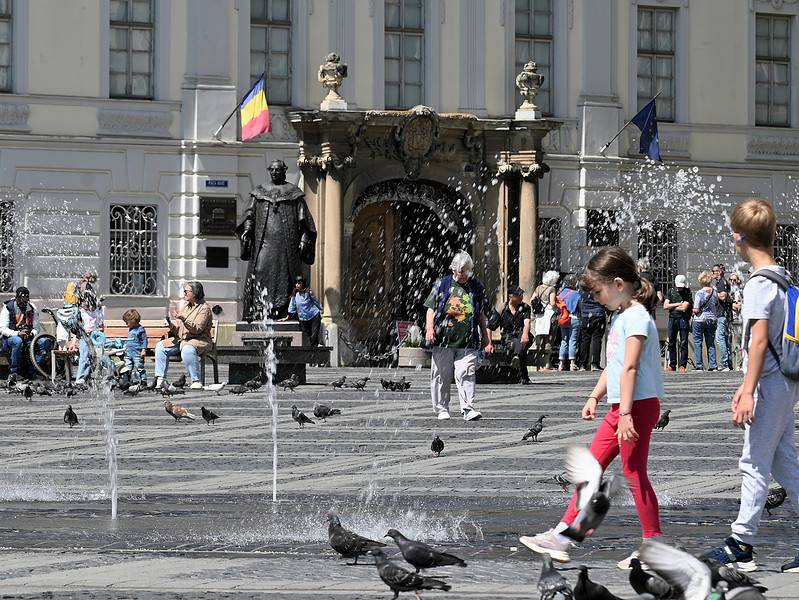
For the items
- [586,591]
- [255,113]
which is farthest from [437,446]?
[255,113]

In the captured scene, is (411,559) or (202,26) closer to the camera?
(411,559)

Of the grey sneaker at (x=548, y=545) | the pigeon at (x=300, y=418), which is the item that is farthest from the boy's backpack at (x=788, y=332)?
the pigeon at (x=300, y=418)

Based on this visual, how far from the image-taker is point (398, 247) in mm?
38125

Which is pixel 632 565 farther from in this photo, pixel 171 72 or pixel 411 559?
pixel 171 72

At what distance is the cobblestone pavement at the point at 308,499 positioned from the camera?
8.69 metres

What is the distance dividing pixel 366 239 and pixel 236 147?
3170 millimetres

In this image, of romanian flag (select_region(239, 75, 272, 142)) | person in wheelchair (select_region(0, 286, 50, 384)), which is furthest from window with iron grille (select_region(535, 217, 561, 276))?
person in wheelchair (select_region(0, 286, 50, 384))

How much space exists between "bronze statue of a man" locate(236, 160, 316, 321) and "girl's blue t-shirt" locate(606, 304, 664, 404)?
1675cm

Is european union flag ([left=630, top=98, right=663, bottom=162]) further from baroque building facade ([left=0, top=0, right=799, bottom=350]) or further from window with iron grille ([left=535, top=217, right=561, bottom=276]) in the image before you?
window with iron grille ([left=535, top=217, right=561, bottom=276])

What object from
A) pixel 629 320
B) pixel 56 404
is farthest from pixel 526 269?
pixel 629 320

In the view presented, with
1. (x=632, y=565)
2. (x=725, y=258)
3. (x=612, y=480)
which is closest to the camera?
(x=632, y=565)

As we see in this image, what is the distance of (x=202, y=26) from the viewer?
120 feet

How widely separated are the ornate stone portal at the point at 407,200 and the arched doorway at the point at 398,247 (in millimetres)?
19

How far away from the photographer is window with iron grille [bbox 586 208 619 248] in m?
38.6
